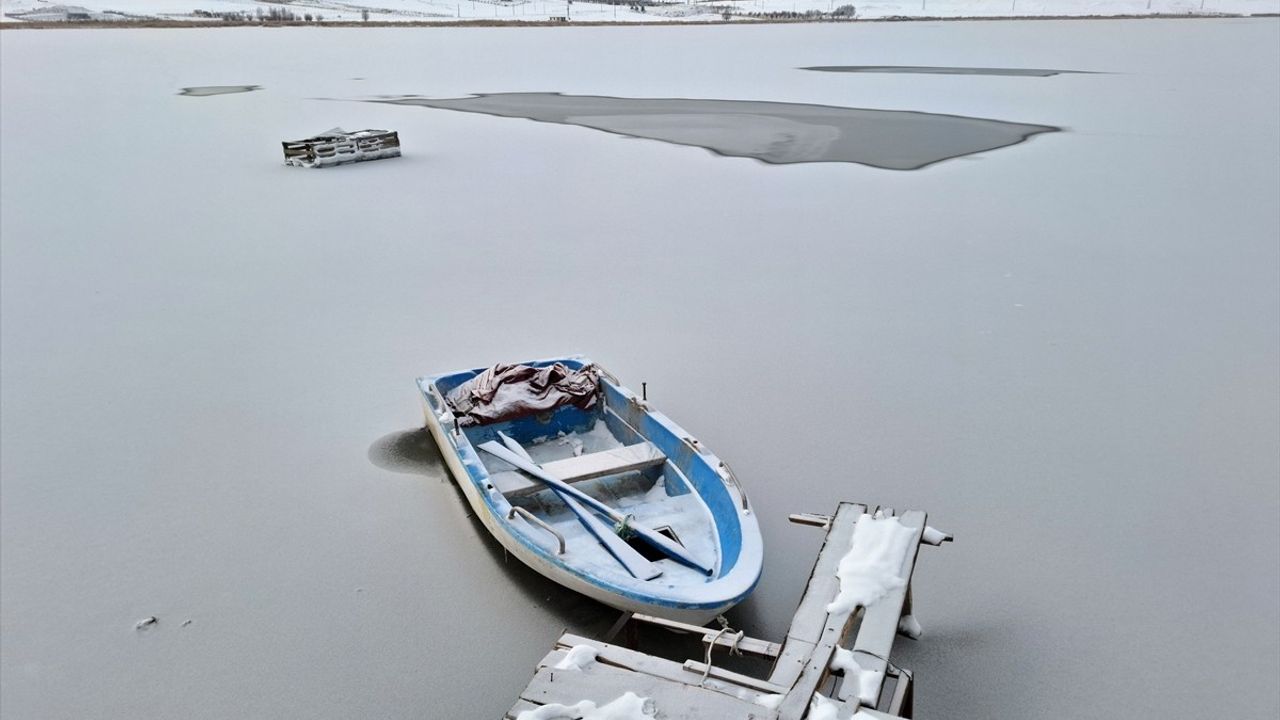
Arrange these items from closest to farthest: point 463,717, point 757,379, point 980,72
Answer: point 463,717 → point 757,379 → point 980,72

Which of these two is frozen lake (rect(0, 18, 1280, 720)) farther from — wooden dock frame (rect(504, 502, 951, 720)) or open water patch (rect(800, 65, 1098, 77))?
open water patch (rect(800, 65, 1098, 77))

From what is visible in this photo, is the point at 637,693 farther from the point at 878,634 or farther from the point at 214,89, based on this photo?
the point at 214,89

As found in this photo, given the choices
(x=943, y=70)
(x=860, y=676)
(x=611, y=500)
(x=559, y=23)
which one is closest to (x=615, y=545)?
(x=611, y=500)

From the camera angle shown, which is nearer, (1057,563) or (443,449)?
(1057,563)

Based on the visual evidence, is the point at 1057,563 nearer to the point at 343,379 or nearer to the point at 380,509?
the point at 380,509

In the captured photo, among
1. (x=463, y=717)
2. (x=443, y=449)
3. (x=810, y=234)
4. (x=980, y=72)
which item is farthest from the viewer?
(x=980, y=72)

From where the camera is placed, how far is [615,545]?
4090 millimetres

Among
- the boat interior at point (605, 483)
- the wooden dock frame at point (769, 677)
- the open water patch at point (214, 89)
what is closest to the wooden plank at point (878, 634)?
the wooden dock frame at point (769, 677)

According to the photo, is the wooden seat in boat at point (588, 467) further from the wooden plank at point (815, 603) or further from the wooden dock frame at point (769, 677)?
the wooden dock frame at point (769, 677)

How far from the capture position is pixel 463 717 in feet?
11.6

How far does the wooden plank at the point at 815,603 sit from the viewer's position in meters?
3.06

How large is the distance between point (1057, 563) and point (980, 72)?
887 inches

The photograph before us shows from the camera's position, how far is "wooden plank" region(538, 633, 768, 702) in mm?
2988

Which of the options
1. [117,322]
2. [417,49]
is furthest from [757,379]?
[417,49]
